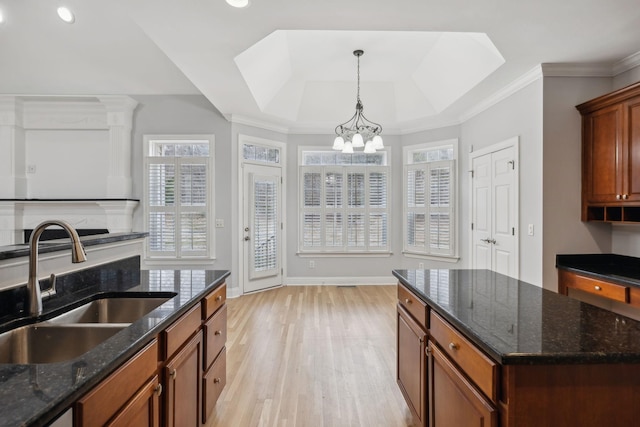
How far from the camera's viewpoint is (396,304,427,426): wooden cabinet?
5.39 ft

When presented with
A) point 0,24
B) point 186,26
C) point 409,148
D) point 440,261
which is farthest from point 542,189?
point 0,24

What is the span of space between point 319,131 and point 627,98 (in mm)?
3857

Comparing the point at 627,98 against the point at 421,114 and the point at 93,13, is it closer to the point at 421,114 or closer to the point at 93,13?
the point at 421,114

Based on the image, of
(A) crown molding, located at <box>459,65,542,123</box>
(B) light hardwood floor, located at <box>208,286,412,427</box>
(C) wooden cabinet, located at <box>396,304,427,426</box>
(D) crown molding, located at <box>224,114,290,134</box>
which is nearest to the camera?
(C) wooden cabinet, located at <box>396,304,427,426</box>

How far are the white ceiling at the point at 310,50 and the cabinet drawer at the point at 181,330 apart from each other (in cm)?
206

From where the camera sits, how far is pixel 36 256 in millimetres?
1307

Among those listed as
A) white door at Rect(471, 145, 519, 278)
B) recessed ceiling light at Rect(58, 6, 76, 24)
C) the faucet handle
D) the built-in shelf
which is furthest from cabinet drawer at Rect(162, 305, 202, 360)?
recessed ceiling light at Rect(58, 6, 76, 24)

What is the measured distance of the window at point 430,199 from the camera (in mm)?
5035

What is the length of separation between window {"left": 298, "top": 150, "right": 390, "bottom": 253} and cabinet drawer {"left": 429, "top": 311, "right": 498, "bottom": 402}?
157 inches

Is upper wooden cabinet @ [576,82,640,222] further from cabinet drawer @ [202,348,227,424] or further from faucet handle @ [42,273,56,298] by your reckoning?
faucet handle @ [42,273,56,298]

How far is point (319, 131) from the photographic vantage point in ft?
18.0

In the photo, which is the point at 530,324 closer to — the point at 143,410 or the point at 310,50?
the point at 143,410

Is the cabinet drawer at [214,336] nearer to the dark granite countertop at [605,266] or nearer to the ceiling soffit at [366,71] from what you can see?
the ceiling soffit at [366,71]

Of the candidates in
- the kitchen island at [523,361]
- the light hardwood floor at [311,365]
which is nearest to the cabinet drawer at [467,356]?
the kitchen island at [523,361]
